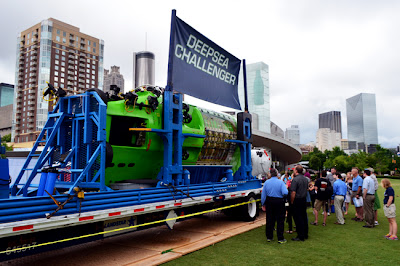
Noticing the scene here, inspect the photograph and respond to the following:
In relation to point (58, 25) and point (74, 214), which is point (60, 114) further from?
point (58, 25)

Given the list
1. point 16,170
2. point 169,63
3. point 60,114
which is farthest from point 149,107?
point 16,170

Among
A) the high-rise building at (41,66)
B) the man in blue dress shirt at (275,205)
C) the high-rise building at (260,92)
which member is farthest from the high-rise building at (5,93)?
the man in blue dress shirt at (275,205)

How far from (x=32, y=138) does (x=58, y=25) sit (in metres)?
34.9

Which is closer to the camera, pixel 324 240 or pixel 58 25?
pixel 324 240

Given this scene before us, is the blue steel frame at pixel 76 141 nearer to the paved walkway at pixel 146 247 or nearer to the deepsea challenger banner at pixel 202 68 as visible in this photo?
the paved walkway at pixel 146 247

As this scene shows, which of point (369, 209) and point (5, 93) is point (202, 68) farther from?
point (5, 93)

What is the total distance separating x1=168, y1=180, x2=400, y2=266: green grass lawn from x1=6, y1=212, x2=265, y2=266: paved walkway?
0.44 meters

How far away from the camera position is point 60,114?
23.7 ft

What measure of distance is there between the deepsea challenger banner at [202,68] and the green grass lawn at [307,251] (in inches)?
172

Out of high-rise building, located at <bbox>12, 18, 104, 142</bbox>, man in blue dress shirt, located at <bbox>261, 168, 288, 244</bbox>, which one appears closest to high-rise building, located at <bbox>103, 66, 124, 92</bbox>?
high-rise building, located at <bbox>12, 18, 104, 142</bbox>

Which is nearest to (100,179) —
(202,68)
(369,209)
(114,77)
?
(202,68)

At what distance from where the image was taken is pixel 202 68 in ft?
33.1

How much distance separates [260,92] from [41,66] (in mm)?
69449

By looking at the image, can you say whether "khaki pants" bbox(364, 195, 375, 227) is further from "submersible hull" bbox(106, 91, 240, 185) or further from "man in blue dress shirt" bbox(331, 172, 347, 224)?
"submersible hull" bbox(106, 91, 240, 185)
